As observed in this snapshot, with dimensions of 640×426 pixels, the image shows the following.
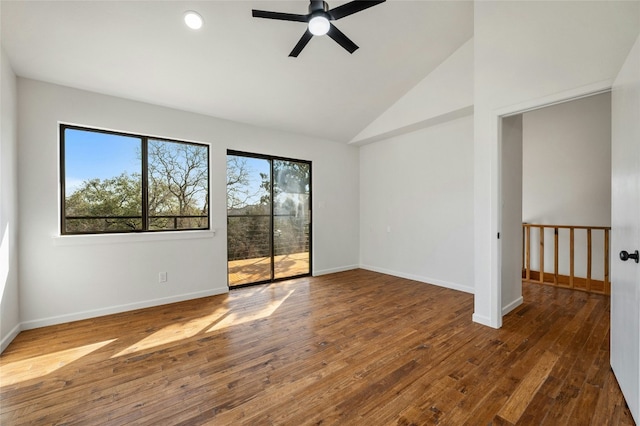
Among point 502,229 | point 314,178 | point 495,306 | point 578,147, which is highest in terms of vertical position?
point 578,147

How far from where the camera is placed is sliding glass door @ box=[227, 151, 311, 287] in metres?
4.48

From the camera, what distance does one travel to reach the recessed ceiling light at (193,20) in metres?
2.59

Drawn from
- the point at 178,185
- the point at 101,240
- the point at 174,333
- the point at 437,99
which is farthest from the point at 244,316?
the point at 437,99

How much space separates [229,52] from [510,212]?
383cm

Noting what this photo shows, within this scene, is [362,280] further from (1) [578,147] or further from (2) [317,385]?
(1) [578,147]

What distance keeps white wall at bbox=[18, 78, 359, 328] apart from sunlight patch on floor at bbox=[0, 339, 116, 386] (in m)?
0.88

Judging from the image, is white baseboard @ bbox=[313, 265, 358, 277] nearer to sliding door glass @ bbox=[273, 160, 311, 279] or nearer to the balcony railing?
sliding door glass @ bbox=[273, 160, 311, 279]

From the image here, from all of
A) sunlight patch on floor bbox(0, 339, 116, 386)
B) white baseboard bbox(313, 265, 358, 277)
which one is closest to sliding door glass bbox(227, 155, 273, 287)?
white baseboard bbox(313, 265, 358, 277)

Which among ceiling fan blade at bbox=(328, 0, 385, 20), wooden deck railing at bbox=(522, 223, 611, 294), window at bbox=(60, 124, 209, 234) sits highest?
ceiling fan blade at bbox=(328, 0, 385, 20)

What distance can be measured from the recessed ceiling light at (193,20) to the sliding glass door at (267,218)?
6.35 ft

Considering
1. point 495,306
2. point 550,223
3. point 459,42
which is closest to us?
point 495,306

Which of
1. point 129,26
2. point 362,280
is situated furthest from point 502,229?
point 129,26

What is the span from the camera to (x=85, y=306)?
326 centimetres

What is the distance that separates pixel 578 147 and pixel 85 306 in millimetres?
7591
